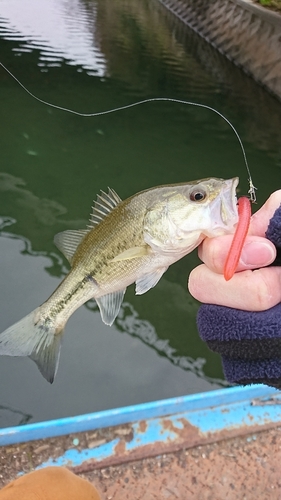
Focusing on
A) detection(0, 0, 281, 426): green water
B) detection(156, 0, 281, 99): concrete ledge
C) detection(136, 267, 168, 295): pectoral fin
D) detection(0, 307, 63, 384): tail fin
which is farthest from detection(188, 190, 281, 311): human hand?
detection(156, 0, 281, 99): concrete ledge

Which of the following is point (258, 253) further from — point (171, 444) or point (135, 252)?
point (171, 444)

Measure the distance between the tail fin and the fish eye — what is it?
0.95m

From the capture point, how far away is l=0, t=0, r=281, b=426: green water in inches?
169

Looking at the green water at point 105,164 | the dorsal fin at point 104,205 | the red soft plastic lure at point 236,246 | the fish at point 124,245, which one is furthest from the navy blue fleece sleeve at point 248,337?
the green water at point 105,164

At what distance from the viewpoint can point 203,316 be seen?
163 cm

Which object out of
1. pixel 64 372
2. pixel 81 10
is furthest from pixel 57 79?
pixel 81 10

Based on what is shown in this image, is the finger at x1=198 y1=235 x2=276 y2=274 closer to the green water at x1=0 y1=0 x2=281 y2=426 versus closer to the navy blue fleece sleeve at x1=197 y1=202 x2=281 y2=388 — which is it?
the navy blue fleece sleeve at x1=197 y1=202 x2=281 y2=388

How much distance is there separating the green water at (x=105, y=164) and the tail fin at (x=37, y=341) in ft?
6.59

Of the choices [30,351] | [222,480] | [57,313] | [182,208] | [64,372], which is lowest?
[64,372]

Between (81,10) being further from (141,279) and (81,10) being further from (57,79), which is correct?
(141,279)

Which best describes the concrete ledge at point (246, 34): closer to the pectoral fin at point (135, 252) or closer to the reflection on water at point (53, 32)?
the reflection on water at point (53, 32)

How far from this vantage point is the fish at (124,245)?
5.50 feet

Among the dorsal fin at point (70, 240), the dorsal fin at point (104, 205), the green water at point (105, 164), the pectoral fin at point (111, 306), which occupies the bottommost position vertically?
the green water at point (105, 164)

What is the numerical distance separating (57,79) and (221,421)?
10.8 metres
